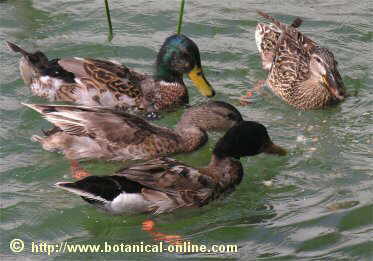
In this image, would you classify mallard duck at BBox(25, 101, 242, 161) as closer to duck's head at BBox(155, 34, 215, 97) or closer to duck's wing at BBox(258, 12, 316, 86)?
duck's head at BBox(155, 34, 215, 97)

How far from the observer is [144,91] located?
395 inches

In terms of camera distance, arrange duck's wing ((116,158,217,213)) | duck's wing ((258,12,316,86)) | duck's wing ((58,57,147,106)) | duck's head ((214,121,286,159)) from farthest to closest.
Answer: duck's wing ((258,12,316,86)) → duck's wing ((58,57,147,106)) → duck's head ((214,121,286,159)) → duck's wing ((116,158,217,213))

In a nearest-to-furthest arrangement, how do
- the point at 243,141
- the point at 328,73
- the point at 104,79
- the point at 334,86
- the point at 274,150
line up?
the point at 243,141, the point at 274,150, the point at 104,79, the point at 334,86, the point at 328,73

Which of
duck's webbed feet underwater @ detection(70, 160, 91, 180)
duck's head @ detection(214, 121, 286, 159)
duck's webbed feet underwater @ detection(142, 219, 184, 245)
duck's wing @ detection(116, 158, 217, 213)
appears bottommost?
duck's webbed feet underwater @ detection(142, 219, 184, 245)

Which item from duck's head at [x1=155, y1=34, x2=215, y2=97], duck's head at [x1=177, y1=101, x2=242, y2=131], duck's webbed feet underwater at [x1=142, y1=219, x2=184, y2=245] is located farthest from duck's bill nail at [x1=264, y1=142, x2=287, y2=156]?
duck's head at [x1=155, y1=34, x2=215, y2=97]

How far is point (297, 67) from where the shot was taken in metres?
11.0

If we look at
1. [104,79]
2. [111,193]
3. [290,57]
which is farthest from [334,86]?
[111,193]

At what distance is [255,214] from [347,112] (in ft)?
8.77

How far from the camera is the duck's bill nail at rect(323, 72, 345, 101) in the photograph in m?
10.1

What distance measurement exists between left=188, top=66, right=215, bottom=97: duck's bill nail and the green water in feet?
1.01

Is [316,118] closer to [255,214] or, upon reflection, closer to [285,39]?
[285,39]

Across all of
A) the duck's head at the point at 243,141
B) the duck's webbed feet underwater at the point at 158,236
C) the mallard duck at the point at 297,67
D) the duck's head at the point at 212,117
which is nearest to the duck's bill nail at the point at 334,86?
the mallard duck at the point at 297,67

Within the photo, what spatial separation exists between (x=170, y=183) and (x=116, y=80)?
237 centimetres

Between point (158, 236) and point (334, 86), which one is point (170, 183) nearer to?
point (158, 236)
